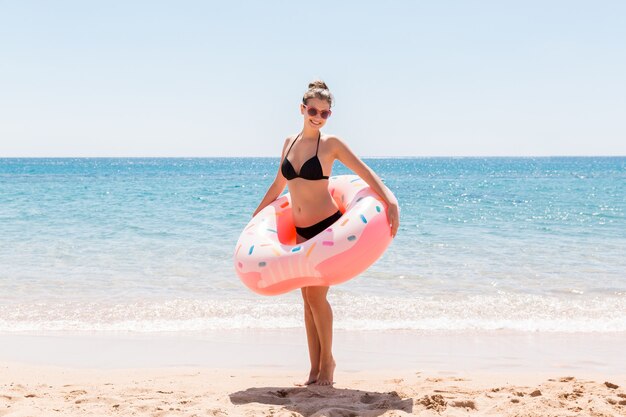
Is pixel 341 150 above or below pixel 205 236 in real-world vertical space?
above

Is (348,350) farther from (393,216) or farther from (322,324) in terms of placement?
(393,216)

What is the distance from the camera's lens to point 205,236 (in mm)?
11492

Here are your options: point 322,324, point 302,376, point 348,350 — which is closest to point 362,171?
point 322,324

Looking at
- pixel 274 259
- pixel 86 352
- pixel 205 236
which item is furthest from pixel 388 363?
pixel 205 236

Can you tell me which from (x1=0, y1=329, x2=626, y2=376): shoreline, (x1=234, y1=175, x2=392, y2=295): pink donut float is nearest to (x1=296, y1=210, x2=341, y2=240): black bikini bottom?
(x1=234, y1=175, x2=392, y2=295): pink donut float

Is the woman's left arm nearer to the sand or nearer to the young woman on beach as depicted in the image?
the young woman on beach

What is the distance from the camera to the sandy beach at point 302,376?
3.57 m

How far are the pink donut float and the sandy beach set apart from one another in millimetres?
636

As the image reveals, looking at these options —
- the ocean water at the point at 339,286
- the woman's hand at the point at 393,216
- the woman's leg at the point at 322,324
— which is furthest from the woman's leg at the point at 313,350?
the ocean water at the point at 339,286

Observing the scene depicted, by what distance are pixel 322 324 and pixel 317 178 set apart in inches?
32.0

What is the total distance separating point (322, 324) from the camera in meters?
3.96

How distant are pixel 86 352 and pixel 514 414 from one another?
3.05 meters

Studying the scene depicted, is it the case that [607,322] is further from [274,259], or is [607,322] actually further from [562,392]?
[274,259]

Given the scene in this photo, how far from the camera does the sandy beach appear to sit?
357 centimetres
